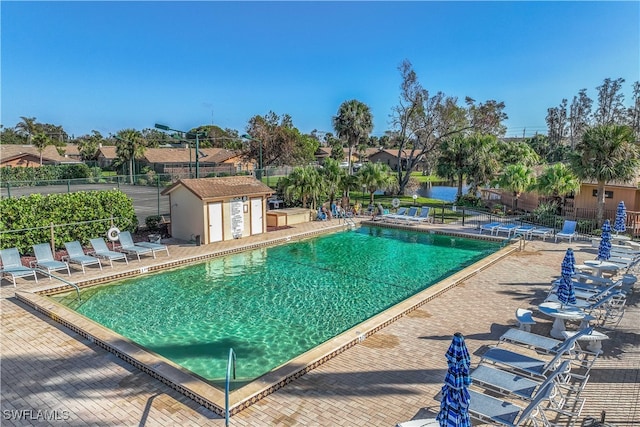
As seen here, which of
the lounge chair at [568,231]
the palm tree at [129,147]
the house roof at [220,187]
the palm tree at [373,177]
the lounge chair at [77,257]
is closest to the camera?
the lounge chair at [77,257]

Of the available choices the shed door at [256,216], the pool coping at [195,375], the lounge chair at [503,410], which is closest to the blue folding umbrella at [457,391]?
the lounge chair at [503,410]

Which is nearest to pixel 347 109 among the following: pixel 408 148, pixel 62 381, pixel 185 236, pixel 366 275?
pixel 185 236

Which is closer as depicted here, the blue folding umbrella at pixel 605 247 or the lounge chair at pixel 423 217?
the blue folding umbrella at pixel 605 247

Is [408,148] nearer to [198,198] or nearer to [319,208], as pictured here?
[319,208]

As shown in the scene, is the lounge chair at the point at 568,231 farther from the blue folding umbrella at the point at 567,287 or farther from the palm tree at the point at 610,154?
the blue folding umbrella at the point at 567,287

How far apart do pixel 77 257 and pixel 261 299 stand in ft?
21.2

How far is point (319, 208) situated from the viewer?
24766 mm

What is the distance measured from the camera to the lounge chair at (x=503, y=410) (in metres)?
4.89

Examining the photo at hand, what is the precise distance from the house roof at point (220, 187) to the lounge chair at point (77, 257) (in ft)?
14.9

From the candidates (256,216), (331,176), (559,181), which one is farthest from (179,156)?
(559,181)

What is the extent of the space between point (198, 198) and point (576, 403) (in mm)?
14211

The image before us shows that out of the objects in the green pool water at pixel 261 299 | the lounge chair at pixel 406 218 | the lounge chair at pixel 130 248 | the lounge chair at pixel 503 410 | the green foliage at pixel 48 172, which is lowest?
the green pool water at pixel 261 299

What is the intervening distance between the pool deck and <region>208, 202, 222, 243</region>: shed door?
7792 millimetres

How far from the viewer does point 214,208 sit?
17406 millimetres
